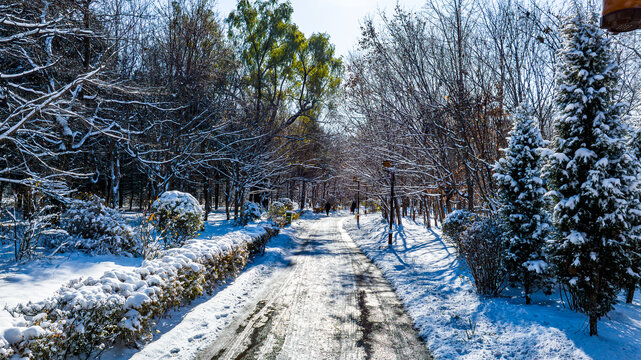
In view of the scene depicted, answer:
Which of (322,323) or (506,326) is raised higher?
(506,326)

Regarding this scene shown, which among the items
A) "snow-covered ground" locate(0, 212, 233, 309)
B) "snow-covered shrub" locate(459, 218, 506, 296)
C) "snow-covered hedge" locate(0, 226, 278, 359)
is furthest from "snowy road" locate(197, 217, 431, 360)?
"snow-covered ground" locate(0, 212, 233, 309)

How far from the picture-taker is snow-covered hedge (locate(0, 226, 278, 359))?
3191 millimetres

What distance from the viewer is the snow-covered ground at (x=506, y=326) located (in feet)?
14.3

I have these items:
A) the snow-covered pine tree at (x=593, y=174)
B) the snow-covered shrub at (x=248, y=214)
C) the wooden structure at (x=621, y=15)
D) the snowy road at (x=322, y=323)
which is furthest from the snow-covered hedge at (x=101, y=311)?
the snow-covered shrub at (x=248, y=214)

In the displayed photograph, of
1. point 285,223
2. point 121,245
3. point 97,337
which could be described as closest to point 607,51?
point 97,337

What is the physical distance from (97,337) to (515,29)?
37.3 feet

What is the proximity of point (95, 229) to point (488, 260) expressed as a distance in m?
9.81

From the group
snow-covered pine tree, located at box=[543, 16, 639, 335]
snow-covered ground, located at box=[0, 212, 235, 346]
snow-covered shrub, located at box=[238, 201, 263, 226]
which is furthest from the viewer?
snow-covered shrub, located at box=[238, 201, 263, 226]

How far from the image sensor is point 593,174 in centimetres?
443

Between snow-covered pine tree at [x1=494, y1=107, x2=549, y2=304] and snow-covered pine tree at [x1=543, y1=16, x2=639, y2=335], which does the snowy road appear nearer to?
snow-covered pine tree at [x1=494, y1=107, x2=549, y2=304]

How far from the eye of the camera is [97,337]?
3891 mm

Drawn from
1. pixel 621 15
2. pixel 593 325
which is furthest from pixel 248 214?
pixel 621 15

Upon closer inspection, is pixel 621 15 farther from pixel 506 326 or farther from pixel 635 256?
pixel 635 256

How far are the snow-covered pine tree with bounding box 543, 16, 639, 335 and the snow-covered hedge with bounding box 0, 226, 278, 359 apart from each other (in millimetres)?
6460
